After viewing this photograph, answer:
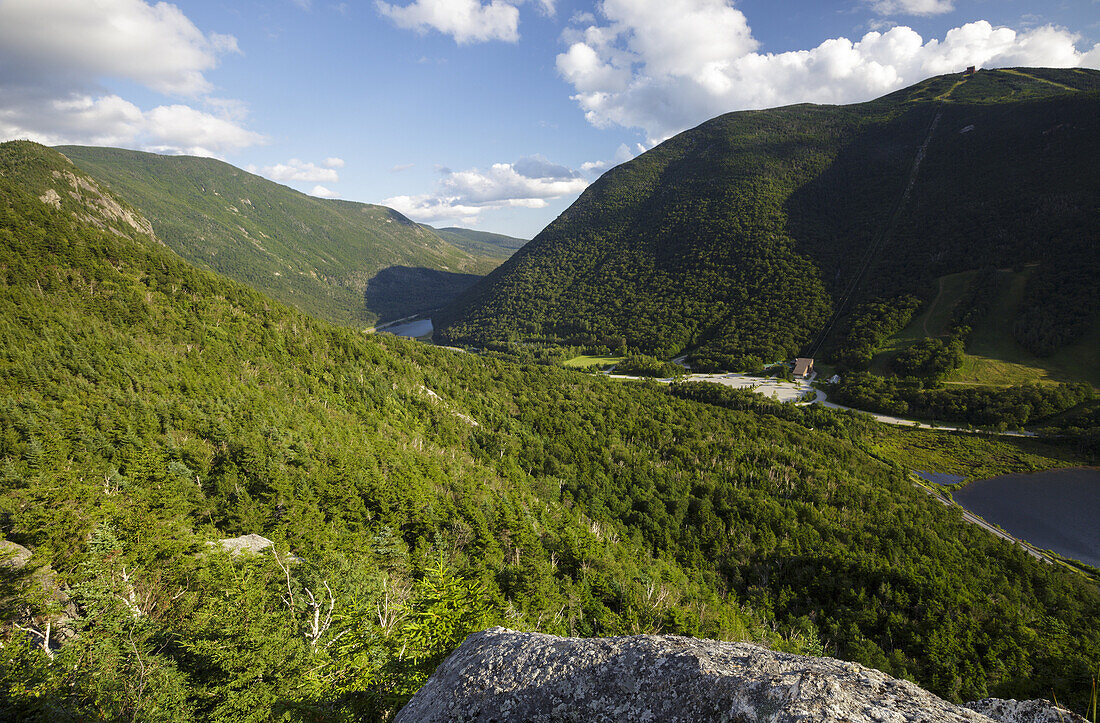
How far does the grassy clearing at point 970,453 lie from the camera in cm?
6525

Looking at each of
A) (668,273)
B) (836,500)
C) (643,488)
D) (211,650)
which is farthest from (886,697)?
(668,273)

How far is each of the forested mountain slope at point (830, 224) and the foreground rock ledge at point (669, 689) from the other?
410ft

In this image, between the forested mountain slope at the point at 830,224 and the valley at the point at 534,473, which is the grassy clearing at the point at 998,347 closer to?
the valley at the point at 534,473

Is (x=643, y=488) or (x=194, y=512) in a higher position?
(x=194, y=512)

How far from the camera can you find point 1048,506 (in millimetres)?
56562

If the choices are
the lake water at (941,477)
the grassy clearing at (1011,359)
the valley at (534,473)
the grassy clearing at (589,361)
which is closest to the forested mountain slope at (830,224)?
the valley at (534,473)

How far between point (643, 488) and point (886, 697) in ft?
188

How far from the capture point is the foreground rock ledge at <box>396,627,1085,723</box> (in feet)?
12.2

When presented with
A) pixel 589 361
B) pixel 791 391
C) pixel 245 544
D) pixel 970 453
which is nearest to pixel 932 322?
pixel 791 391

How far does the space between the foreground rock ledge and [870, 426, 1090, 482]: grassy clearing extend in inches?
3272

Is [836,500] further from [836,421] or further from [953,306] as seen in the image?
[953,306]

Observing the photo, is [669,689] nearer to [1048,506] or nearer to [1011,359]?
[1048,506]

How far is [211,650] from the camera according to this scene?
1066cm

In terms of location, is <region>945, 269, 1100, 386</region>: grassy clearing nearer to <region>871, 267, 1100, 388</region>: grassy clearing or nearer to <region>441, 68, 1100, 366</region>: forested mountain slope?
<region>871, 267, 1100, 388</region>: grassy clearing
